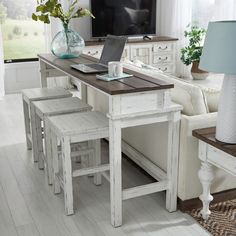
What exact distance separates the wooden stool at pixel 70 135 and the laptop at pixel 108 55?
0.32 m

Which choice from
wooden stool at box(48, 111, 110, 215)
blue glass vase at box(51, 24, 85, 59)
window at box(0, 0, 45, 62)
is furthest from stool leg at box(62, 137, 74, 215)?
window at box(0, 0, 45, 62)

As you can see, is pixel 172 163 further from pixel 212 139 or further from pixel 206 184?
pixel 212 139

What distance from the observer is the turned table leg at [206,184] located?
237cm

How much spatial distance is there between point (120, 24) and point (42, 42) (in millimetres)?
1303

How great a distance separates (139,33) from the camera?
6.37 m

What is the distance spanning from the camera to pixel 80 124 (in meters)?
2.56

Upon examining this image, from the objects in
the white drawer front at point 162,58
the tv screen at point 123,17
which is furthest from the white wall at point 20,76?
the white drawer front at point 162,58

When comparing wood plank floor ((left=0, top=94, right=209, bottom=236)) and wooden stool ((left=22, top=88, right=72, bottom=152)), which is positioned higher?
wooden stool ((left=22, top=88, right=72, bottom=152))

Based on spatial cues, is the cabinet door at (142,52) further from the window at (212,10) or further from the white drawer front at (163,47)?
the window at (212,10)

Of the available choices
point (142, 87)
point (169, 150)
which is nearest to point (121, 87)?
point (142, 87)

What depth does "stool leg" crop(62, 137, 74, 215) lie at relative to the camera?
8.04 feet

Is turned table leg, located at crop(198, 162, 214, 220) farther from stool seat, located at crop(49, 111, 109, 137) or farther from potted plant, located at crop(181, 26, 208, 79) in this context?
potted plant, located at crop(181, 26, 208, 79)

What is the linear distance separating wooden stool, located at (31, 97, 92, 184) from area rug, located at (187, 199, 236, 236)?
1.14m

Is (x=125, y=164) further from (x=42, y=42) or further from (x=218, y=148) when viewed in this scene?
(x=42, y=42)
